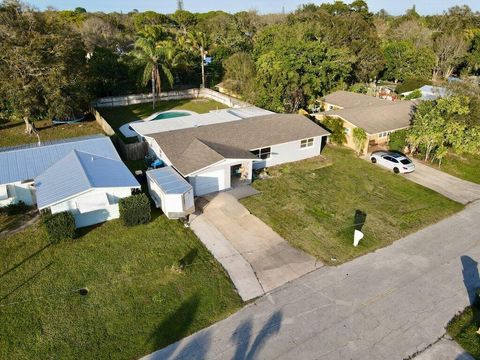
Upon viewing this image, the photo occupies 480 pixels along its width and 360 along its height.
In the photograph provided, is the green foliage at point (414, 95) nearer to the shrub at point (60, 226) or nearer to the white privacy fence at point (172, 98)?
the white privacy fence at point (172, 98)

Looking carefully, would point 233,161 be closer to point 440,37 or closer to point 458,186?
point 458,186

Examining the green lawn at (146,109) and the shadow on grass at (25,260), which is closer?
the shadow on grass at (25,260)

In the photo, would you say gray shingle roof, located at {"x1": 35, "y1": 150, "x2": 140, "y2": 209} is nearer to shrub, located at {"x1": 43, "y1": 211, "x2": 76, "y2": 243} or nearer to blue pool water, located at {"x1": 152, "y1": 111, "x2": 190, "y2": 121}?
shrub, located at {"x1": 43, "y1": 211, "x2": 76, "y2": 243}

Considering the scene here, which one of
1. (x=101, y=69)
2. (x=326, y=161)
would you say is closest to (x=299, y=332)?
(x=326, y=161)

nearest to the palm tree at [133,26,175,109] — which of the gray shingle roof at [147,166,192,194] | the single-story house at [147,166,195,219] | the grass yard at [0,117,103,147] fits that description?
the grass yard at [0,117,103,147]

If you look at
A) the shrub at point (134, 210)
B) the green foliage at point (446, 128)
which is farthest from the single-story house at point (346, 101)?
the shrub at point (134, 210)
